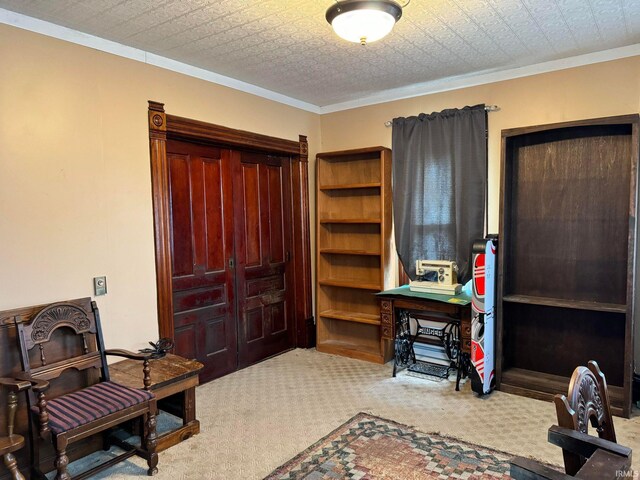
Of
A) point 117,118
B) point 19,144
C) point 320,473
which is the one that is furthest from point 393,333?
point 19,144

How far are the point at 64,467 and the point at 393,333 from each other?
A: 8.44 ft

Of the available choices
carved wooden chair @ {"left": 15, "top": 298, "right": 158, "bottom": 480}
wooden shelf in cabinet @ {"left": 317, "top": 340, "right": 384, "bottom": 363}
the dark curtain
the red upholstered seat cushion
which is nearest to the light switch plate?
carved wooden chair @ {"left": 15, "top": 298, "right": 158, "bottom": 480}

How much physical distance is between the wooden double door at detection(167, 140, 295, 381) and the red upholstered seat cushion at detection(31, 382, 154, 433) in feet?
3.43

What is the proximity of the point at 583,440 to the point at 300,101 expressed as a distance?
3.95 m

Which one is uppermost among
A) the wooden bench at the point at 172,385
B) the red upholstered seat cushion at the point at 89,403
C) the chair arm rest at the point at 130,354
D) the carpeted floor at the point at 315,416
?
the chair arm rest at the point at 130,354

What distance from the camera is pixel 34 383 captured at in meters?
2.08

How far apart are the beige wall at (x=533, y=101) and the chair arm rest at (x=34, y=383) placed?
131 inches

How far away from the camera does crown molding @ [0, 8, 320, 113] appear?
2.46 meters

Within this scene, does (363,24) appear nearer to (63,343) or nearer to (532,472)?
(532,472)

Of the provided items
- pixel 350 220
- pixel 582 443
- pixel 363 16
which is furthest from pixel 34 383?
pixel 350 220

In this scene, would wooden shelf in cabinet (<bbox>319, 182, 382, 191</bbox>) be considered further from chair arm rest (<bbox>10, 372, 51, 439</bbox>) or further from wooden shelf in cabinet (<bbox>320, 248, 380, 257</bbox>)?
chair arm rest (<bbox>10, 372, 51, 439</bbox>)

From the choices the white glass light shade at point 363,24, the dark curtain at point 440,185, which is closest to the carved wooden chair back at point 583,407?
the white glass light shade at point 363,24

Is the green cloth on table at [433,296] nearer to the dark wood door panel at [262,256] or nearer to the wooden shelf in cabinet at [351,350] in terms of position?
the wooden shelf in cabinet at [351,350]

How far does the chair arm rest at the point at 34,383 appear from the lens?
206cm
